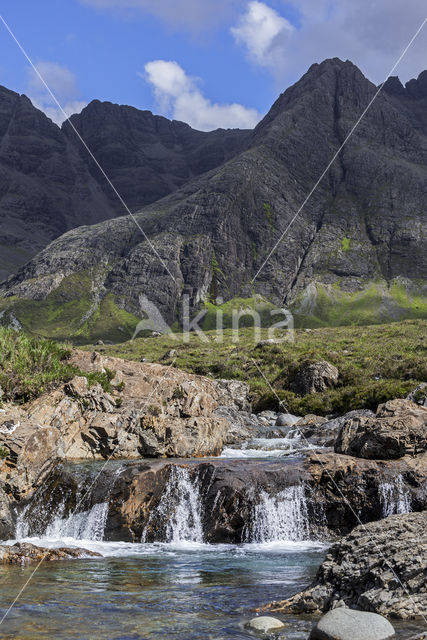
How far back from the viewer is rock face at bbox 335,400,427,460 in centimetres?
2333

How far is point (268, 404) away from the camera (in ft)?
168

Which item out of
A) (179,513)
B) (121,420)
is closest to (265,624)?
(179,513)

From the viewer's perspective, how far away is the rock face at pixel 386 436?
23.3m

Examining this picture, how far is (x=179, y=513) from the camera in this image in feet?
66.8

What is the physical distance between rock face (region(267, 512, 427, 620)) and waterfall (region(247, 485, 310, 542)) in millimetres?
8869

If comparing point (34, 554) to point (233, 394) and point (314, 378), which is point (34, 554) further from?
point (314, 378)

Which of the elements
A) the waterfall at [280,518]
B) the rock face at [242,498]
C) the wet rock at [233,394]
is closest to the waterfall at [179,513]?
the rock face at [242,498]

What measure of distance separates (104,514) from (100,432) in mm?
8775

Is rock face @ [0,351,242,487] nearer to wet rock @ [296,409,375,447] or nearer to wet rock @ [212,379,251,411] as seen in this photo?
wet rock @ [296,409,375,447]

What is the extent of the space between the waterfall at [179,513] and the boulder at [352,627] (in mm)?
11850

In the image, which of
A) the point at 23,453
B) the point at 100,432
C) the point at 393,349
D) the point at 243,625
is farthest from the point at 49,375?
the point at 393,349

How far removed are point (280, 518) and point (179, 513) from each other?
3.81m

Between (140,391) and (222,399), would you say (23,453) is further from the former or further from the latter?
(222,399)

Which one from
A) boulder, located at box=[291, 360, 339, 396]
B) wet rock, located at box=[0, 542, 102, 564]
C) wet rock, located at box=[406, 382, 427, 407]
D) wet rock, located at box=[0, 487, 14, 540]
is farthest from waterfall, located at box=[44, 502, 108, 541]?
boulder, located at box=[291, 360, 339, 396]
